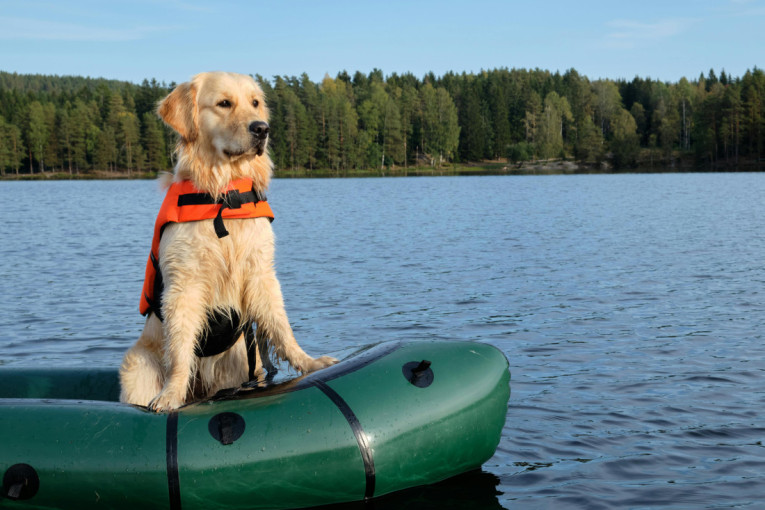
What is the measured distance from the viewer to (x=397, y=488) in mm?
4727

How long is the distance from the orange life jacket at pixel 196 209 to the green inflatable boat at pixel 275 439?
0.79 metres

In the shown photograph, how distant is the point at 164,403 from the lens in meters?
4.37

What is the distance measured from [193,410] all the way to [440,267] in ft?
40.7

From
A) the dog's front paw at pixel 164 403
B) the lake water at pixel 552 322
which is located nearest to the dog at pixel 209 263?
the dog's front paw at pixel 164 403

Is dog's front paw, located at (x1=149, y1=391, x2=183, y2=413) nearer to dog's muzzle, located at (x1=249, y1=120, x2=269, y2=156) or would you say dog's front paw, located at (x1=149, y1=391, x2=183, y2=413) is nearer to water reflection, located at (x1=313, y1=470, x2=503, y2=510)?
water reflection, located at (x1=313, y1=470, x2=503, y2=510)

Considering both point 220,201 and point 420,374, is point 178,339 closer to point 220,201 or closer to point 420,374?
point 220,201

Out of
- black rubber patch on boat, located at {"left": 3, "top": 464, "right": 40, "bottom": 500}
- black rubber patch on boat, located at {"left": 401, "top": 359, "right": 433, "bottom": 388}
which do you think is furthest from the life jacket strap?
black rubber patch on boat, located at {"left": 3, "top": 464, "right": 40, "bottom": 500}

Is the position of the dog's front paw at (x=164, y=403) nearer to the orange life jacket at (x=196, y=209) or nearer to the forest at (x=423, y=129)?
the orange life jacket at (x=196, y=209)

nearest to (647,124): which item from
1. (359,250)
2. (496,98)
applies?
(496,98)

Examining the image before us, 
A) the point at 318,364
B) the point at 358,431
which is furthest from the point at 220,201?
the point at 358,431

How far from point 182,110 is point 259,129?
0.52m

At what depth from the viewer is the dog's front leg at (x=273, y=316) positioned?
4629 mm

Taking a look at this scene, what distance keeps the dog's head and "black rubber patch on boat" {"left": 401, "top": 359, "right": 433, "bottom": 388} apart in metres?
1.61

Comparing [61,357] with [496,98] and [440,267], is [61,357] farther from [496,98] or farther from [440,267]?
[496,98]
